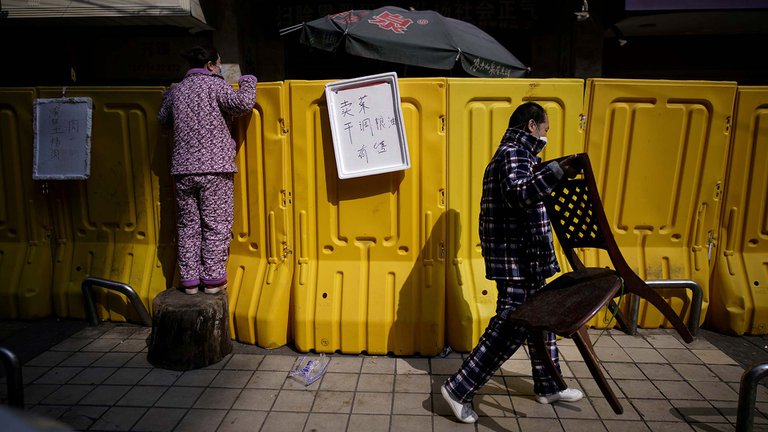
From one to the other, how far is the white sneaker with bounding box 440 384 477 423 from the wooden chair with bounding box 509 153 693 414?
0.64 meters

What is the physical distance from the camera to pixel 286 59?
9219 mm

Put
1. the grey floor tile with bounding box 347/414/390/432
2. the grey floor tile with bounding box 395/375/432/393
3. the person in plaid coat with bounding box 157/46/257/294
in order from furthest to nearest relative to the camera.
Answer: the person in plaid coat with bounding box 157/46/257/294 < the grey floor tile with bounding box 395/375/432/393 < the grey floor tile with bounding box 347/414/390/432

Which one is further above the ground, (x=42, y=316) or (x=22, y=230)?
(x=22, y=230)

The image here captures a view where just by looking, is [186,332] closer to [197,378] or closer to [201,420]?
[197,378]

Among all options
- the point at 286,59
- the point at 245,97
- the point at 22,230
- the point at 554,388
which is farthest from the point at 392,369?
the point at 286,59

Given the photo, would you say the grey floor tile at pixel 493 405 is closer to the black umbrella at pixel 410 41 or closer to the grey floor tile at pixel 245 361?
the grey floor tile at pixel 245 361

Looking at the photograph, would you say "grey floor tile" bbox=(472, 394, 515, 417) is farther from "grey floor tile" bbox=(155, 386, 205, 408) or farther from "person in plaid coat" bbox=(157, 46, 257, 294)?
"person in plaid coat" bbox=(157, 46, 257, 294)

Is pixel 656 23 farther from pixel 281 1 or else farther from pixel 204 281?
pixel 204 281

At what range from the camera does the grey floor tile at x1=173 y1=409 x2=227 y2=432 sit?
3082mm

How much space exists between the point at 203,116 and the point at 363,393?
7.94ft

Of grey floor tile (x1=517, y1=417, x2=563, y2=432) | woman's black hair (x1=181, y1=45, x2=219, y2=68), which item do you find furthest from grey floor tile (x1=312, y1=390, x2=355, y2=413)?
woman's black hair (x1=181, y1=45, x2=219, y2=68)

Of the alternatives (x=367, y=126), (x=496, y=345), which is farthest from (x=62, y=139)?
(x=496, y=345)

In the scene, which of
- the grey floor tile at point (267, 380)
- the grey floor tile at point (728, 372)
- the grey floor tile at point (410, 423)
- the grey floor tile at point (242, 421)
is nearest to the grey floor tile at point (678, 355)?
the grey floor tile at point (728, 372)

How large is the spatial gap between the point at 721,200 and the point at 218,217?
4.42 metres
